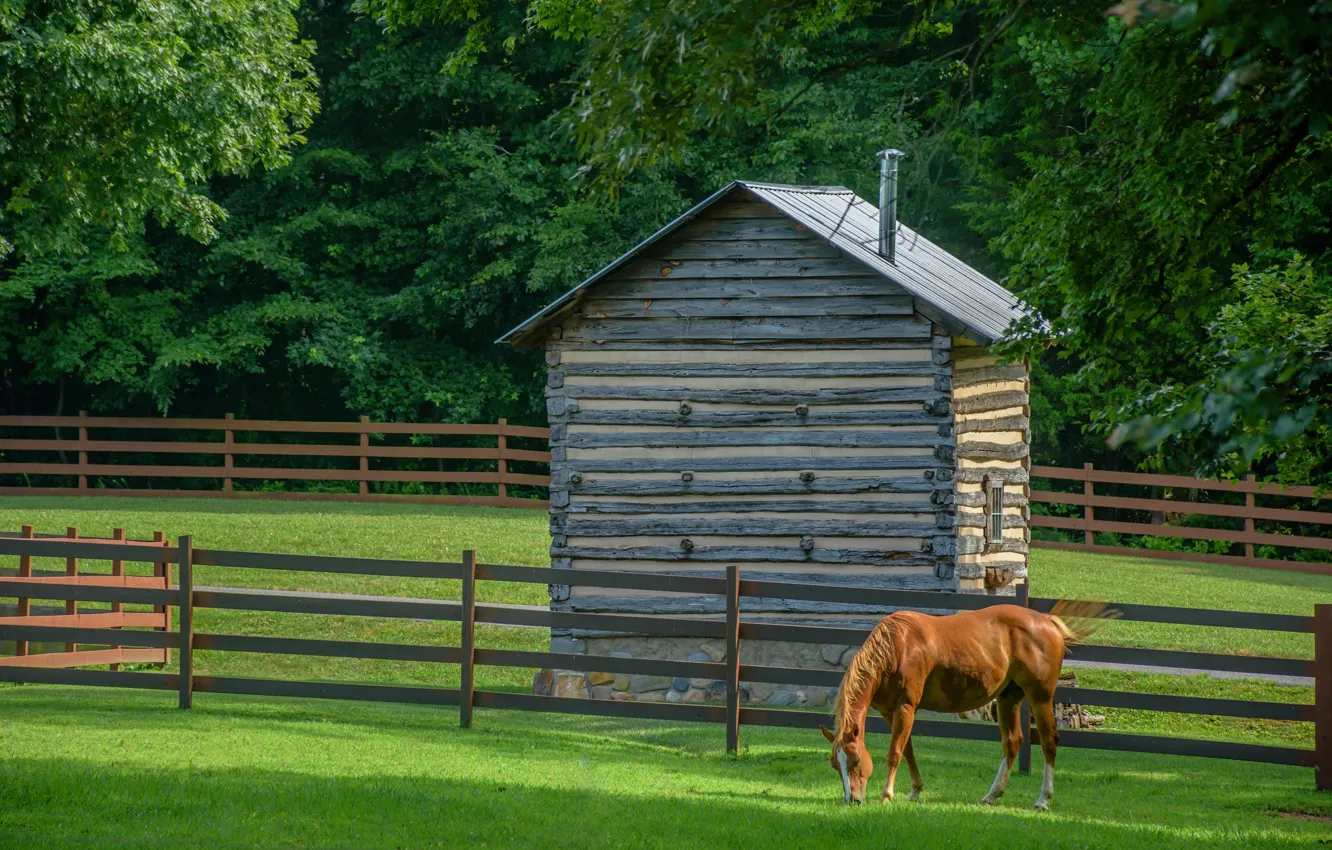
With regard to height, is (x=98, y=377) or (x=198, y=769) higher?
(x=98, y=377)

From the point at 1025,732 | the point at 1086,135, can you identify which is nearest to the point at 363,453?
the point at 1086,135

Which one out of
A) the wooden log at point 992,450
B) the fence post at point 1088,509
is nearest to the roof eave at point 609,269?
the wooden log at point 992,450

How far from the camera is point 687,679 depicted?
15641 mm

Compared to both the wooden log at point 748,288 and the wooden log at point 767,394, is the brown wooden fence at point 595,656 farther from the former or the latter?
the wooden log at point 748,288

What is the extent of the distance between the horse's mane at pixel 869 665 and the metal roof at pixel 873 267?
219 inches

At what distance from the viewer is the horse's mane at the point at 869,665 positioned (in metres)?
8.05

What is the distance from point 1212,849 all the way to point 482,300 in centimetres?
2601

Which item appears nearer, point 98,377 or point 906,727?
point 906,727

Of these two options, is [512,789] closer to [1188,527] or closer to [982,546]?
[982,546]

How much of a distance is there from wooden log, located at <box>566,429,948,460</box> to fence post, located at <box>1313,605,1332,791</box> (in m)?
5.58

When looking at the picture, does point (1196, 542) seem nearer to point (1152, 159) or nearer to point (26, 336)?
point (1152, 159)

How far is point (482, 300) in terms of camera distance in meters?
32.0

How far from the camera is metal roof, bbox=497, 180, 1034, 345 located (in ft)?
47.9

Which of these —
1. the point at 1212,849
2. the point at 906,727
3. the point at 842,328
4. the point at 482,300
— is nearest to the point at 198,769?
the point at 906,727
